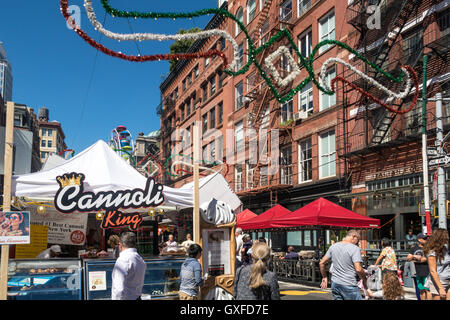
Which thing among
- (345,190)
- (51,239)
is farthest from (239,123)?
(51,239)

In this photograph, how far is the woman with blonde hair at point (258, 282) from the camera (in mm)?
5074

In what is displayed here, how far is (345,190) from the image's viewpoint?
22812mm

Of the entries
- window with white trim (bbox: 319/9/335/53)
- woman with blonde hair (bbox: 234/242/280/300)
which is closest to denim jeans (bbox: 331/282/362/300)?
Answer: woman with blonde hair (bbox: 234/242/280/300)

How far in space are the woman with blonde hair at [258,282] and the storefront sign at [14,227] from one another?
416 cm

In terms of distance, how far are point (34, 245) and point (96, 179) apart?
332 centimetres

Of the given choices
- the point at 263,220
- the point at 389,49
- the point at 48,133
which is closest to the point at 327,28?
the point at 389,49

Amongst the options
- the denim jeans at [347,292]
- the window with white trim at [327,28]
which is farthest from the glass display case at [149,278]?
the window with white trim at [327,28]

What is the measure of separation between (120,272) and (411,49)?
59.8 ft

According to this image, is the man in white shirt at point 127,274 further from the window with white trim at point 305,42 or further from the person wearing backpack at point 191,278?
the window with white trim at point 305,42

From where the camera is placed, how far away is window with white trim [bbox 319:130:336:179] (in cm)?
2427

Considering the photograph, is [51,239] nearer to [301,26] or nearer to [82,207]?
[82,207]

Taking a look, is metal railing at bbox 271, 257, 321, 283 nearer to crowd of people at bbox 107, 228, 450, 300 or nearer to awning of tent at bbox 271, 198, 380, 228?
awning of tent at bbox 271, 198, 380, 228
